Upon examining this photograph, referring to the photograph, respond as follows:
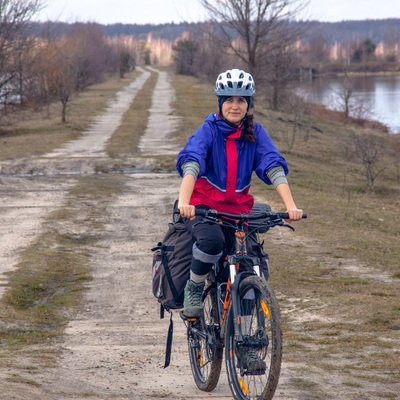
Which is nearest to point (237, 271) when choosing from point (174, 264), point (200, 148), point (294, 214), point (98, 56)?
point (294, 214)

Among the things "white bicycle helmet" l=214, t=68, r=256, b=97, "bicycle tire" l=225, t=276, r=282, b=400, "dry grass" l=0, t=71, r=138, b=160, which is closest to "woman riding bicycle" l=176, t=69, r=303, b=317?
"white bicycle helmet" l=214, t=68, r=256, b=97

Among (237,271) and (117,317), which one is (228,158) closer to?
(237,271)

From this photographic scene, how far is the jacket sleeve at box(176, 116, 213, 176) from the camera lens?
4738 mm

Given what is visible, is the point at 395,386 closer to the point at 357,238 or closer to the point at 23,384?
the point at 23,384

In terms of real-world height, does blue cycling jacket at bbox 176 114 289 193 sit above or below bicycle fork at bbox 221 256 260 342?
above

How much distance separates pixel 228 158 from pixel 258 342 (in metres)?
1.11

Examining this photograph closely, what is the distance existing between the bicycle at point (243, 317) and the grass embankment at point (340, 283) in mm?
686

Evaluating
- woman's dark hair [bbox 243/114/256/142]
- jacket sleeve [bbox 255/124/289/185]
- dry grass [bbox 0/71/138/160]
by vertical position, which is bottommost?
dry grass [bbox 0/71/138/160]

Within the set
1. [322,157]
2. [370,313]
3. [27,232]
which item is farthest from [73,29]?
[370,313]

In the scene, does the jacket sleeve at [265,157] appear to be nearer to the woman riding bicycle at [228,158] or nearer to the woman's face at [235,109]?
the woman riding bicycle at [228,158]

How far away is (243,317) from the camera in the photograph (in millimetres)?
4496

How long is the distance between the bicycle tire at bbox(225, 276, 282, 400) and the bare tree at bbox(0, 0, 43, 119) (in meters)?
24.7

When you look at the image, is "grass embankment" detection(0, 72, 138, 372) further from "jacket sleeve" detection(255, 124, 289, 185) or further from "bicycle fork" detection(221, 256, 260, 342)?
"jacket sleeve" detection(255, 124, 289, 185)

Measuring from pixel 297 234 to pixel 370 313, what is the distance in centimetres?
419
